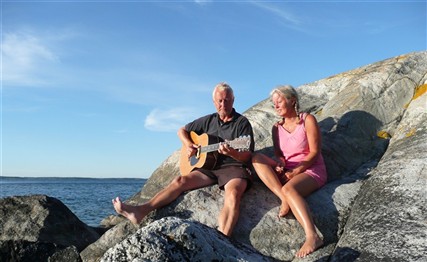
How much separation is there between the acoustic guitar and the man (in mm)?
66

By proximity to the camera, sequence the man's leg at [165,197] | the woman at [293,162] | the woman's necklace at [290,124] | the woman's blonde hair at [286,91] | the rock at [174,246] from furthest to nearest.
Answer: the woman's necklace at [290,124] < the woman's blonde hair at [286,91] < the man's leg at [165,197] < the woman at [293,162] < the rock at [174,246]

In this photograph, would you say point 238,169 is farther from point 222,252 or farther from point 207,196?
point 222,252

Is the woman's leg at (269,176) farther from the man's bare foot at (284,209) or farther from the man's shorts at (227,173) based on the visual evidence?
the man's shorts at (227,173)

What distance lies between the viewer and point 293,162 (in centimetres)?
727

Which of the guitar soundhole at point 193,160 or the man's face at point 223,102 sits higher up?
the man's face at point 223,102

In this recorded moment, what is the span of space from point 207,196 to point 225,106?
138 cm

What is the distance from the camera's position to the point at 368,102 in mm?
9781

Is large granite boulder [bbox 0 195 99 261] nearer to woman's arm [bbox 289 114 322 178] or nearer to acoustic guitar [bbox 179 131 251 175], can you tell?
acoustic guitar [bbox 179 131 251 175]

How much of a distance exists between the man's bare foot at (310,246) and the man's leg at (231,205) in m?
1.01

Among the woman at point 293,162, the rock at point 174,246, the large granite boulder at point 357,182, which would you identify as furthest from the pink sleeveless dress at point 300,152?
the rock at point 174,246

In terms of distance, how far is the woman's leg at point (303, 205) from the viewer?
6.04m

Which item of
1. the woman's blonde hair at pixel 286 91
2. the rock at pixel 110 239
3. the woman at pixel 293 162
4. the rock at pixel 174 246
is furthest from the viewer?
the woman's blonde hair at pixel 286 91

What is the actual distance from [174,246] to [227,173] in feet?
10.5

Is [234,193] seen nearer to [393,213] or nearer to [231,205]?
[231,205]
